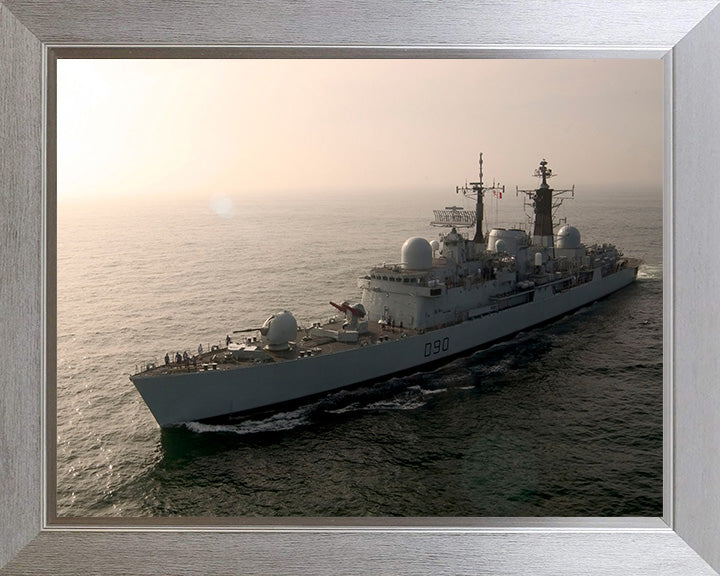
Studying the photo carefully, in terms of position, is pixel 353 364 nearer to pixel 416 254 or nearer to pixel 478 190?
pixel 416 254

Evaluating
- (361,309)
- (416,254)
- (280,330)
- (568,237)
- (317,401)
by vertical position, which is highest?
(568,237)

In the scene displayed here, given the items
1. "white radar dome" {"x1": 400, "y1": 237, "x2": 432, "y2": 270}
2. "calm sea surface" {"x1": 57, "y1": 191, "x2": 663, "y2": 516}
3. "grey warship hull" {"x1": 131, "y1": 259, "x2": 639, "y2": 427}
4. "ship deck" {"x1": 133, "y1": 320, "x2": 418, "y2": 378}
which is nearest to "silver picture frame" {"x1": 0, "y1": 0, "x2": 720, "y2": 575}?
"calm sea surface" {"x1": 57, "y1": 191, "x2": 663, "y2": 516}

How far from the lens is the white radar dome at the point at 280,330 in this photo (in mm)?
3945

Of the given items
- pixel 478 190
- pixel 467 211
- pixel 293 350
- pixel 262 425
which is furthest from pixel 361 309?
pixel 478 190

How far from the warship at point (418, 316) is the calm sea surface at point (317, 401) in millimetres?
133

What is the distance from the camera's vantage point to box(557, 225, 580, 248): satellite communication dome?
424 centimetres

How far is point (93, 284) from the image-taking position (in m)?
3.18

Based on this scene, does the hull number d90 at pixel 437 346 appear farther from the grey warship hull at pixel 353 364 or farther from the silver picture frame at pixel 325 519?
the silver picture frame at pixel 325 519

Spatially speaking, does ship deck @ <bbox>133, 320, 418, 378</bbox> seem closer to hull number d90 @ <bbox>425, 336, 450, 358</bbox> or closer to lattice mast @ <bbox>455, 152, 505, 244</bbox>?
hull number d90 @ <bbox>425, 336, 450, 358</bbox>

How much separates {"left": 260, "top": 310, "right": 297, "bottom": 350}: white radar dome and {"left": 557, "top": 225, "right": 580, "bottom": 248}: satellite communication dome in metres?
1.99

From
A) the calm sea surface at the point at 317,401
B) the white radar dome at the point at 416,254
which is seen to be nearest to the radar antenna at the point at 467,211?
the calm sea surface at the point at 317,401

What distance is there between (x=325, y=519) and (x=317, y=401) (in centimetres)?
247

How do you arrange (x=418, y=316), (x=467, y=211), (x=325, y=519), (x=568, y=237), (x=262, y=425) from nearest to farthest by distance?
(x=325, y=519)
(x=467, y=211)
(x=262, y=425)
(x=568, y=237)
(x=418, y=316)

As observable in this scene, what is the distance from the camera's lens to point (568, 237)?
4590mm
